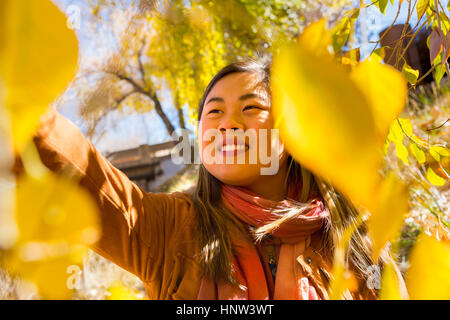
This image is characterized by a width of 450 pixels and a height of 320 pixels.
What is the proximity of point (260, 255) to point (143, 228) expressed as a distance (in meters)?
0.17

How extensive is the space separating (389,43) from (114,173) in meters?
0.40

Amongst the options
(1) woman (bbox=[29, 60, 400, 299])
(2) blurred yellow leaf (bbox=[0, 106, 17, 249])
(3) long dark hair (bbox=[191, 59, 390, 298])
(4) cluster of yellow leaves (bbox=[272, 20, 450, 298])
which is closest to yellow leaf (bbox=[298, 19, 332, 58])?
(4) cluster of yellow leaves (bbox=[272, 20, 450, 298])

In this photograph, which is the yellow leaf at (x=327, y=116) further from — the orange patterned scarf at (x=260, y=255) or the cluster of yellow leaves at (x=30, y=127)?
the orange patterned scarf at (x=260, y=255)

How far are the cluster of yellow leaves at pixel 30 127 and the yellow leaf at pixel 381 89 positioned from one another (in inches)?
3.9

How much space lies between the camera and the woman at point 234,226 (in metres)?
0.43

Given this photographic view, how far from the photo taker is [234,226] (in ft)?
1.70

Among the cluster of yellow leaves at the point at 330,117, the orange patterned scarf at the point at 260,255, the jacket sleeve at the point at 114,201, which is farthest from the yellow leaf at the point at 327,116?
the orange patterned scarf at the point at 260,255

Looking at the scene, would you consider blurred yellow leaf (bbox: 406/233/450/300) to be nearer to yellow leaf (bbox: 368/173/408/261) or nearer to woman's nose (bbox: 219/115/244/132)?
yellow leaf (bbox: 368/173/408/261)

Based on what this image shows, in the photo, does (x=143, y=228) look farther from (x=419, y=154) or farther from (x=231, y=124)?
(x=419, y=154)

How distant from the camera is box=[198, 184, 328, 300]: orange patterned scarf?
17.3 inches

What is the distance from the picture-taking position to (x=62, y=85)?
12cm

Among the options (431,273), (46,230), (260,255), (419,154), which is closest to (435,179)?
(419,154)

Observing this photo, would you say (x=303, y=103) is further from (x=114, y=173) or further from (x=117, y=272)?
(x=117, y=272)

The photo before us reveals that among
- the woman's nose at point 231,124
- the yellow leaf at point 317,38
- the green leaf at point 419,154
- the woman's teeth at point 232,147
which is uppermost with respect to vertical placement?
the woman's nose at point 231,124
